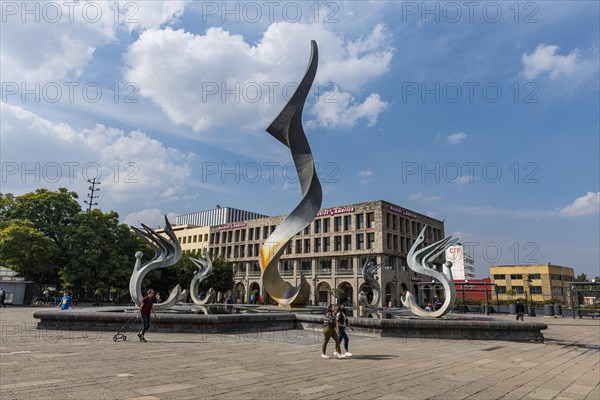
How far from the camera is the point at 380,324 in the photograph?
13461 mm

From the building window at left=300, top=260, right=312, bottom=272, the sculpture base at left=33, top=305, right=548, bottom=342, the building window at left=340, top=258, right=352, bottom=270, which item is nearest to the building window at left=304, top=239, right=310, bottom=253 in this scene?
the building window at left=300, top=260, right=312, bottom=272

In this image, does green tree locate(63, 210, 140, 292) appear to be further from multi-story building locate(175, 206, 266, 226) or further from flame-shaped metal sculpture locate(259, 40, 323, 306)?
multi-story building locate(175, 206, 266, 226)

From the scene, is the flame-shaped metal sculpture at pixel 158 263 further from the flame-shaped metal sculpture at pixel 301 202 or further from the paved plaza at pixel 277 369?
the flame-shaped metal sculpture at pixel 301 202

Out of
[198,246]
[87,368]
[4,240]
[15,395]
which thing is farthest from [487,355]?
[198,246]

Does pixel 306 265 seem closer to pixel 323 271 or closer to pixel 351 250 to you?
pixel 323 271

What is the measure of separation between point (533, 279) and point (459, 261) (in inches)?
1622

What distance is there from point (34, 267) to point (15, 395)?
36.0m

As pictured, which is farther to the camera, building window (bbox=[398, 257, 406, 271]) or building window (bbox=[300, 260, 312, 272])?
building window (bbox=[300, 260, 312, 272])

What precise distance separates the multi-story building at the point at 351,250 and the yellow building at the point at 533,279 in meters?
26.9

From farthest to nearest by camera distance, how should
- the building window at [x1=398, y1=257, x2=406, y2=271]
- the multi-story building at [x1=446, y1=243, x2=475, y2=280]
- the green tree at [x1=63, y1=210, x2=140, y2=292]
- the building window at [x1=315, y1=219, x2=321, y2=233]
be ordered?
the multi-story building at [x1=446, y1=243, x2=475, y2=280], the building window at [x1=315, y1=219, x2=321, y2=233], the building window at [x1=398, y1=257, x2=406, y2=271], the green tree at [x1=63, y1=210, x2=140, y2=292]

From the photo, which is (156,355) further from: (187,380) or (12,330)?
(12,330)

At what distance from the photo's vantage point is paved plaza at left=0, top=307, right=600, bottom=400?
608cm

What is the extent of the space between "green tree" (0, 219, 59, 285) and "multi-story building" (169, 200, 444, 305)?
28.3 metres

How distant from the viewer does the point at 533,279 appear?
78.8 metres
